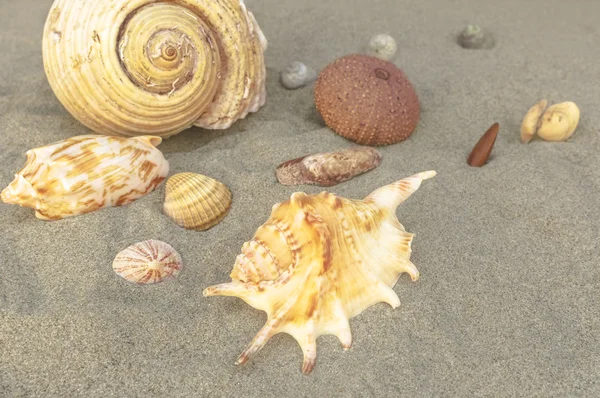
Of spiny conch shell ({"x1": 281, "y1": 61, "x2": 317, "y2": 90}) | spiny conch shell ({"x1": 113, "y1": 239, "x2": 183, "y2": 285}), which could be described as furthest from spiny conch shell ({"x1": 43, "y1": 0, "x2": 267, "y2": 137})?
spiny conch shell ({"x1": 113, "y1": 239, "x2": 183, "y2": 285})

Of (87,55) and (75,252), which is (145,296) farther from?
(87,55)

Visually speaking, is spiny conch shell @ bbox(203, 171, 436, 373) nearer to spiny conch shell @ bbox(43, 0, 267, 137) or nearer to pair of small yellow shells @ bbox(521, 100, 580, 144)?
spiny conch shell @ bbox(43, 0, 267, 137)

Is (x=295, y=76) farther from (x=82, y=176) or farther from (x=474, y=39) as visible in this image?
(x=82, y=176)

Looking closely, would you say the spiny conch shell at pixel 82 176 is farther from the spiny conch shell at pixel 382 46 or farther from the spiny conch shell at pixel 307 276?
the spiny conch shell at pixel 382 46

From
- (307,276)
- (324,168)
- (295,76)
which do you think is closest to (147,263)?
(307,276)

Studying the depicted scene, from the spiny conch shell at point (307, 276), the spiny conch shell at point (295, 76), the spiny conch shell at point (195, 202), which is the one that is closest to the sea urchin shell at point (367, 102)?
the spiny conch shell at point (295, 76)
